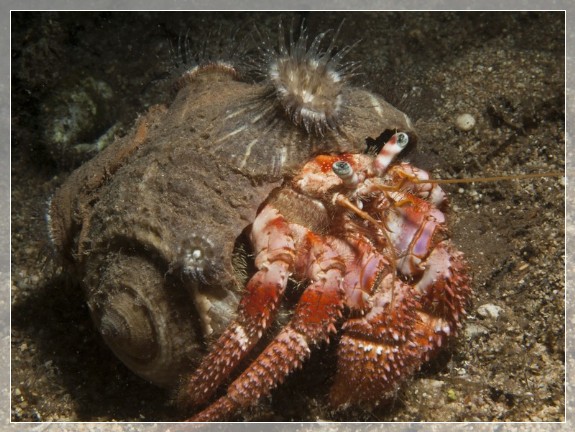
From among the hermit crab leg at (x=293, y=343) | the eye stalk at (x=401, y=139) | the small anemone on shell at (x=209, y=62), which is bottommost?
the hermit crab leg at (x=293, y=343)

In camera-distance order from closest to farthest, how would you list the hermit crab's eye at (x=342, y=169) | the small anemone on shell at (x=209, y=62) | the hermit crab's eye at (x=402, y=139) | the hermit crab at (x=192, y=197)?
the hermit crab at (x=192, y=197) < the hermit crab's eye at (x=342, y=169) < the hermit crab's eye at (x=402, y=139) < the small anemone on shell at (x=209, y=62)

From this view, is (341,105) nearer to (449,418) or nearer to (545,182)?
(545,182)

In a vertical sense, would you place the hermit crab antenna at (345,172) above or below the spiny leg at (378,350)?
above

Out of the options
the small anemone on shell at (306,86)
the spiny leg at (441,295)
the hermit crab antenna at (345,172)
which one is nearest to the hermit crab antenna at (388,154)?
the hermit crab antenna at (345,172)

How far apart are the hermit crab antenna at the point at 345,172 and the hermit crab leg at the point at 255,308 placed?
1.30 ft

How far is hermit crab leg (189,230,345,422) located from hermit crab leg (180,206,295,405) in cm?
9

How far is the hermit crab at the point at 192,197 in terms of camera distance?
2424 millimetres

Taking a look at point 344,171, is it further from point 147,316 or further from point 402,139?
point 147,316

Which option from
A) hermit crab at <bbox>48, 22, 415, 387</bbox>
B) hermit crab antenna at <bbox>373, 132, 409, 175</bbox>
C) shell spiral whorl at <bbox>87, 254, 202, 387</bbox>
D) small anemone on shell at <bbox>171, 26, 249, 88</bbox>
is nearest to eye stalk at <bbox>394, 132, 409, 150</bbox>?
hermit crab antenna at <bbox>373, 132, 409, 175</bbox>

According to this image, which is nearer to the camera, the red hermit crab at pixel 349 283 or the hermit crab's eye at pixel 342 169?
the red hermit crab at pixel 349 283

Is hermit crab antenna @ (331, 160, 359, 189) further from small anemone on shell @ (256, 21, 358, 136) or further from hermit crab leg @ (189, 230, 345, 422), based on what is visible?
hermit crab leg @ (189, 230, 345, 422)

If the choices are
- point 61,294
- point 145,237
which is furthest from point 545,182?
point 61,294

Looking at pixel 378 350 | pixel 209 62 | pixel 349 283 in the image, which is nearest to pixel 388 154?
pixel 349 283

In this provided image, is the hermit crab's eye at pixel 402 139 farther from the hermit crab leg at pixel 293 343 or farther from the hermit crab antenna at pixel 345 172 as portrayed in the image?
the hermit crab leg at pixel 293 343
